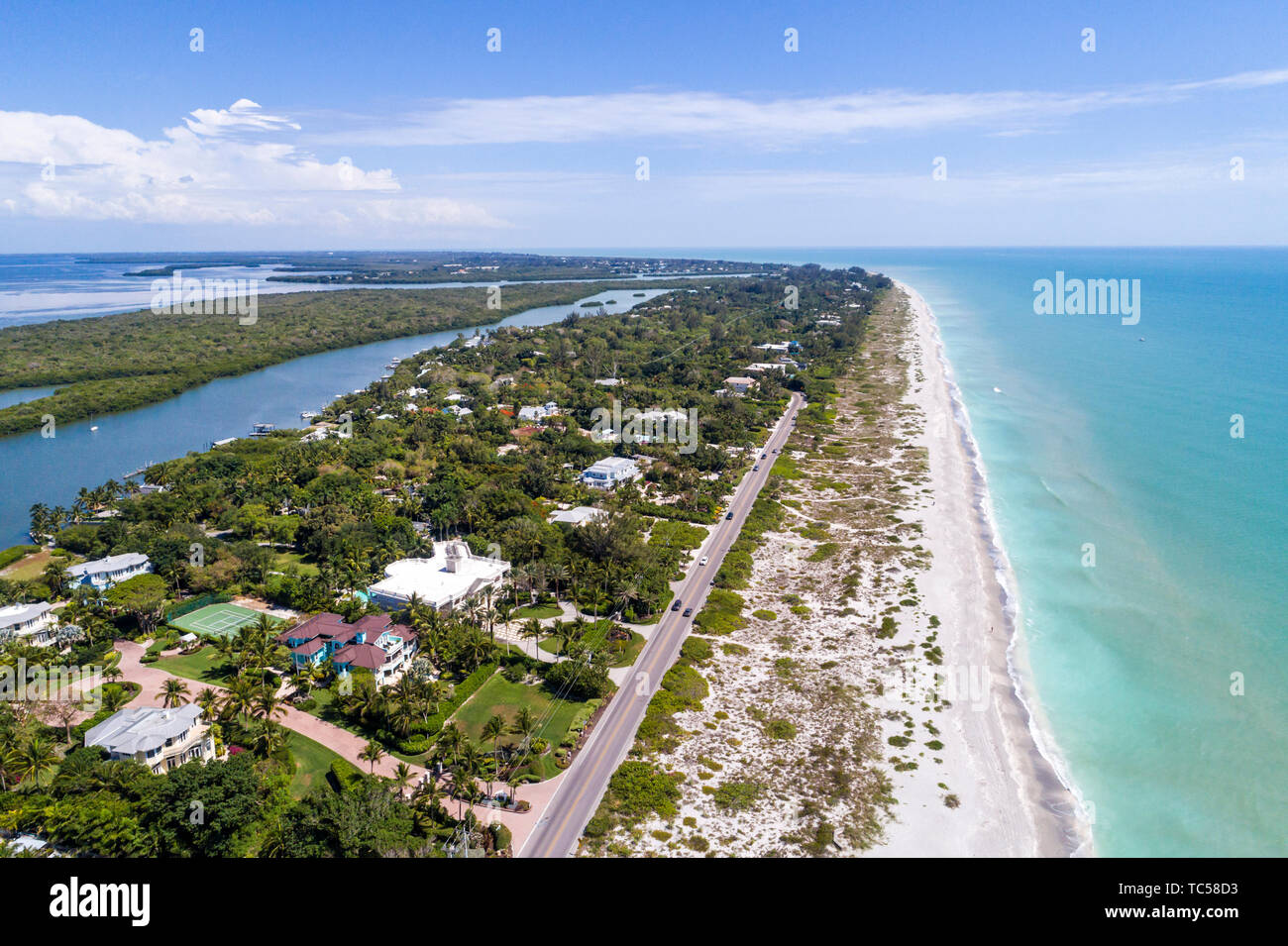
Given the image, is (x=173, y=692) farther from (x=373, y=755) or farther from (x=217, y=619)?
(x=217, y=619)

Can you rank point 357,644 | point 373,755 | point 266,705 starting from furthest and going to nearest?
1. point 357,644
2. point 266,705
3. point 373,755

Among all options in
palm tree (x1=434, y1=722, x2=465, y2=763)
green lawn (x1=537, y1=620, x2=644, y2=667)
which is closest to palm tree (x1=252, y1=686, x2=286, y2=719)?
palm tree (x1=434, y1=722, x2=465, y2=763)

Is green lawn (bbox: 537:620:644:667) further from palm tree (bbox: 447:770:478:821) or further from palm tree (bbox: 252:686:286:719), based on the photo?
palm tree (bbox: 252:686:286:719)

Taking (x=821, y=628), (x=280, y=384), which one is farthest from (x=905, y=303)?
(x=821, y=628)

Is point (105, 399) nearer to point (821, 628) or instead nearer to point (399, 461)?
point (399, 461)

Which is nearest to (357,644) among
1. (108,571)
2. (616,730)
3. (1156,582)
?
(616,730)

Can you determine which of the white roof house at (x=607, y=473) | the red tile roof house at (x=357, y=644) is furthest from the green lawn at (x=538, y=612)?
the white roof house at (x=607, y=473)
